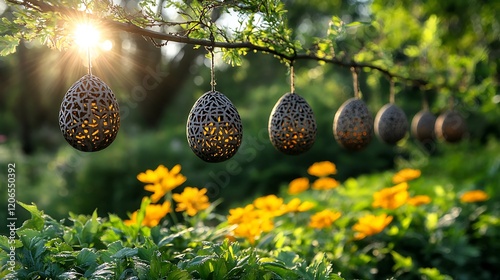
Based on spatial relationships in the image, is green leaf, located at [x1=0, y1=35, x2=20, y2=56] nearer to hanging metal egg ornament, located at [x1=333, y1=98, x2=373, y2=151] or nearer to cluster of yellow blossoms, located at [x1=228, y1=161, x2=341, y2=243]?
cluster of yellow blossoms, located at [x1=228, y1=161, x2=341, y2=243]

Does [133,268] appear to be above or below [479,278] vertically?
above

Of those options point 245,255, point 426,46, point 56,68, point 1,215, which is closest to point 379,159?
point 426,46

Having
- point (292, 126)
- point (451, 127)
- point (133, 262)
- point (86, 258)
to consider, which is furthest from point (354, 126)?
point (451, 127)

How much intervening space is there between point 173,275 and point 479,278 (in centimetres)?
280

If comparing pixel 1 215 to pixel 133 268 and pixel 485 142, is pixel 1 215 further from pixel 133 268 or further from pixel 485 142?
pixel 485 142

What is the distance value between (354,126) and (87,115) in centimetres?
152

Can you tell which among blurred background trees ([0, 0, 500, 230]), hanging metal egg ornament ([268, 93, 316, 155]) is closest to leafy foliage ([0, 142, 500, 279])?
hanging metal egg ornament ([268, 93, 316, 155])

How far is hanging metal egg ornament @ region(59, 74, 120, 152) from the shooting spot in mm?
2160

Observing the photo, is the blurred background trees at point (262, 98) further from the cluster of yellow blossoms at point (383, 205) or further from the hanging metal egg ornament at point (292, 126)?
the cluster of yellow blossoms at point (383, 205)

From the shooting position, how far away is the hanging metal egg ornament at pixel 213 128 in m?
2.30

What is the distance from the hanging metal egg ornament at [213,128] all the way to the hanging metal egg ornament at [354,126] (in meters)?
0.89

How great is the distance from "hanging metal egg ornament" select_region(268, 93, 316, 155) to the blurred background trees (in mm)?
522

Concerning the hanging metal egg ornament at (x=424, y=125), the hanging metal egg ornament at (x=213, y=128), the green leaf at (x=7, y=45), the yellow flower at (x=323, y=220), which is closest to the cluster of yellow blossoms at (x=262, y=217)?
the yellow flower at (x=323, y=220)

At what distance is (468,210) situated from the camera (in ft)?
14.2
